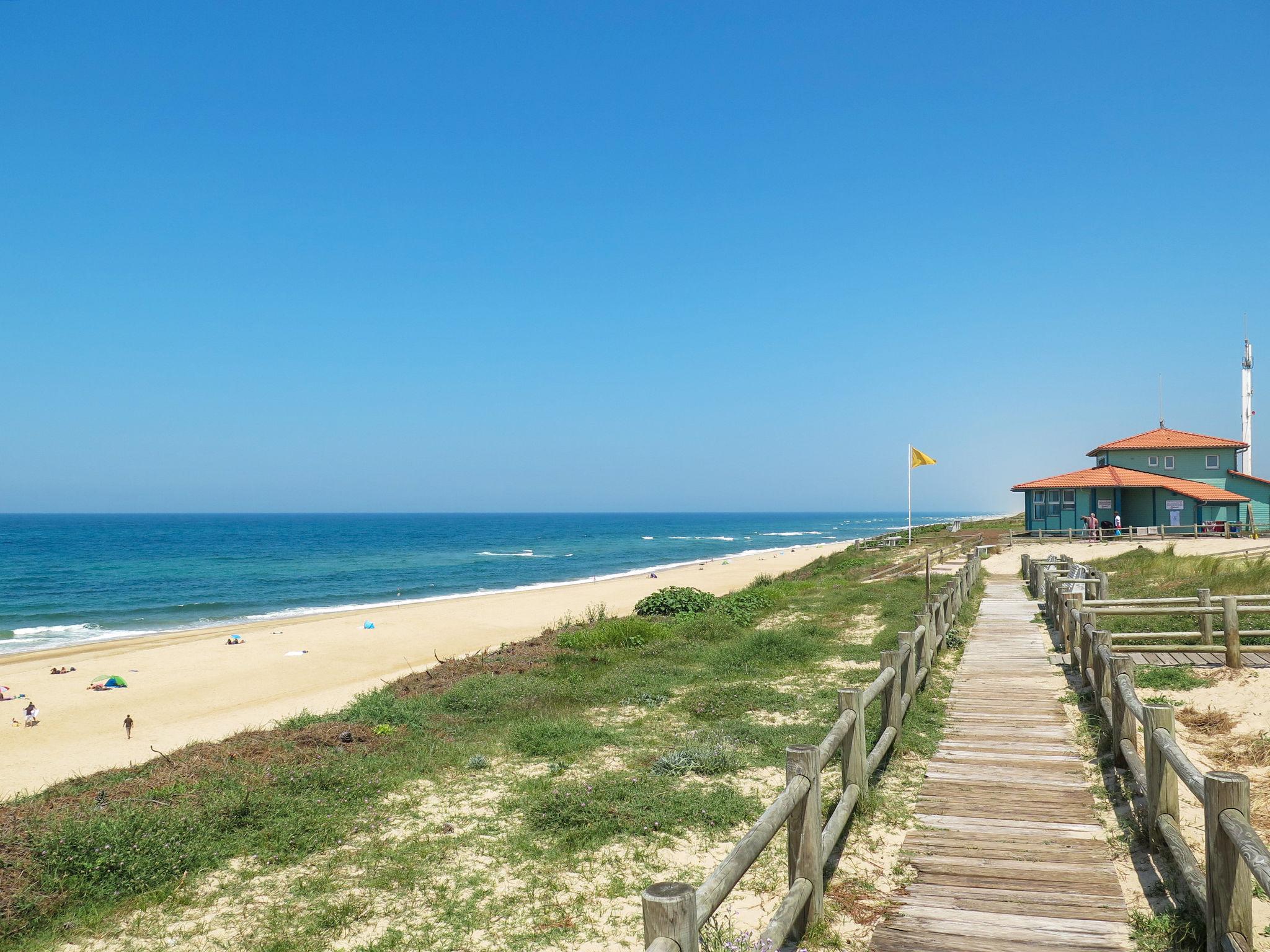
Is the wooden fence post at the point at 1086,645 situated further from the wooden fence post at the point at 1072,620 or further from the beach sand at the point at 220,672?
the beach sand at the point at 220,672

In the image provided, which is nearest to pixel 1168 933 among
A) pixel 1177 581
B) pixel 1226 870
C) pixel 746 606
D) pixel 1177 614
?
pixel 1226 870

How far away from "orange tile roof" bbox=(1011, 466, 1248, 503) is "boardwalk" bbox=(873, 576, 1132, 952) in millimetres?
37972

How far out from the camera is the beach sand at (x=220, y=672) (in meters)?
14.3

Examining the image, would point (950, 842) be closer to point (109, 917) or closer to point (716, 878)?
point (716, 878)

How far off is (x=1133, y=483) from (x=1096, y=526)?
132 inches

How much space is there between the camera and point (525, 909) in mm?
5469

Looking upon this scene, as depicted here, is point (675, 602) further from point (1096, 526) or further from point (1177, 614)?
point (1096, 526)

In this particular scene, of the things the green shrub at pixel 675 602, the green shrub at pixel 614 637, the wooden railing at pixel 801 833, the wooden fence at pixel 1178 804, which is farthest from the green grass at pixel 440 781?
the green shrub at pixel 675 602

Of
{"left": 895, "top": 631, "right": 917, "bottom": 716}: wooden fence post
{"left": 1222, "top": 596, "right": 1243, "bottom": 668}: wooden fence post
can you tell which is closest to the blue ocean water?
{"left": 895, "top": 631, "right": 917, "bottom": 716}: wooden fence post

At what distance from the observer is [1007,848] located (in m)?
5.79

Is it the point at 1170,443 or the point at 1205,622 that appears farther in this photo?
the point at 1170,443

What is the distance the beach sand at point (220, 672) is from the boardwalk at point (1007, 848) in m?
10.9

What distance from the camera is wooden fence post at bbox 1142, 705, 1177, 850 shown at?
5391 millimetres

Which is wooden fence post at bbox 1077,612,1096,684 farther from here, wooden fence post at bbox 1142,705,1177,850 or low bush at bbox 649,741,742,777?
low bush at bbox 649,741,742,777
